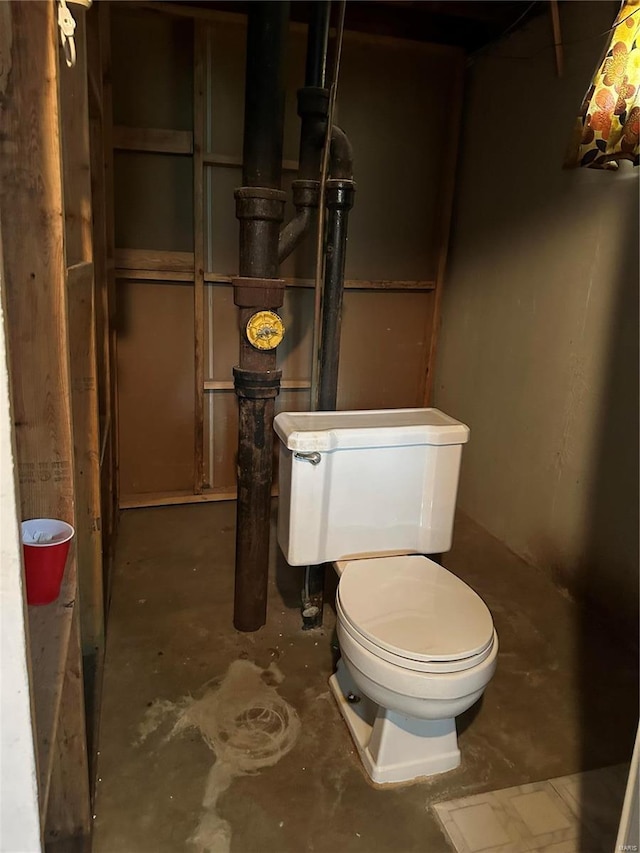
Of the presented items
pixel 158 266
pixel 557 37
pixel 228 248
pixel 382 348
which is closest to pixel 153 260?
pixel 158 266

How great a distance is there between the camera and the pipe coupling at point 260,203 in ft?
5.63

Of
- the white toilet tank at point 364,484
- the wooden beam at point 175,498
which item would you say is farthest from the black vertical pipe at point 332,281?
the wooden beam at point 175,498

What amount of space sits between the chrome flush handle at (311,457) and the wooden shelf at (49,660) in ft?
2.31

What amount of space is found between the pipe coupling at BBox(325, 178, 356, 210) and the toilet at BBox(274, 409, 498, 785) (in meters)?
0.65

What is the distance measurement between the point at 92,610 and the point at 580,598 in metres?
1.78

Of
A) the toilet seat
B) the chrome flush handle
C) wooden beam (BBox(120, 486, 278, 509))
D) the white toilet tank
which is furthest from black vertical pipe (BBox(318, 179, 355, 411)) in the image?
wooden beam (BBox(120, 486, 278, 509))

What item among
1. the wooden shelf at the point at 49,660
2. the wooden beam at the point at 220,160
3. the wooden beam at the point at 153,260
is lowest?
the wooden shelf at the point at 49,660

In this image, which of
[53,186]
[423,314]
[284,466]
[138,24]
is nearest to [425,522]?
[284,466]

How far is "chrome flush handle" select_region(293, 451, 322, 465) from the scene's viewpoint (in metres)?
1.73

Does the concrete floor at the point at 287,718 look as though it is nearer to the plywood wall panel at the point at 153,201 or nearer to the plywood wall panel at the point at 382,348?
the plywood wall panel at the point at 382,348

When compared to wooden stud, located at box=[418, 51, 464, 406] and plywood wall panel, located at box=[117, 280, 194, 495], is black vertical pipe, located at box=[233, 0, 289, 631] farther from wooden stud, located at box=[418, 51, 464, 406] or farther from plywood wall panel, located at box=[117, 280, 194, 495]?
wooden stud, located at box=[418, 51, 464, 406]

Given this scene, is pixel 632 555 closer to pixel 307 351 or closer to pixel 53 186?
pixel 307 351

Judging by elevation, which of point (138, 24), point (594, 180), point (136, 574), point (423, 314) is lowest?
point (136, 574)

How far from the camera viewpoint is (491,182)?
2.77 meters
